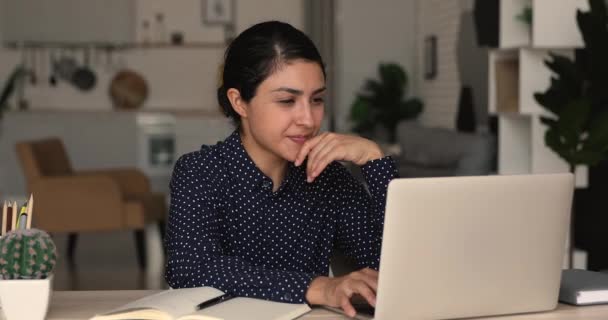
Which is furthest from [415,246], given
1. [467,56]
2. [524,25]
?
[467,56]

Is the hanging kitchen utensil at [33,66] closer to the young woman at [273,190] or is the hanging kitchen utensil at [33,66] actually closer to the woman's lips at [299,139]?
the young woman at [273,190]

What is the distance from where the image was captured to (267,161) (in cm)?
229

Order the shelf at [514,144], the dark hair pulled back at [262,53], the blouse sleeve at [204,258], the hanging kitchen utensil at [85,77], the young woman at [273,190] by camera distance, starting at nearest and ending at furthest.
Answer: the blouse sleeve at [204,258] < the young woman at [273,190] < the dark hair pulled back at [262,53] < the shelf at [514,144] < the hanging kitchen utensil at [85,77]

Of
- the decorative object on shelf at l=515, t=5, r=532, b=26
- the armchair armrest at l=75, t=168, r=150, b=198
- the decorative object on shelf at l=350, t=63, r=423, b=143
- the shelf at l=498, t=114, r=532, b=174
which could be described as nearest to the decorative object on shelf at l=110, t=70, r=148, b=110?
the decorative object on shelf at l=350, t=63, r=423, b=143

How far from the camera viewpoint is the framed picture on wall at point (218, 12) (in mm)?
10031

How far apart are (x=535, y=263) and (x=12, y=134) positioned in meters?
8.45

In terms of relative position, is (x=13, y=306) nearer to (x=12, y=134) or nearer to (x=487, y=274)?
(x=487, y=274)

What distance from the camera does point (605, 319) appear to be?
180 centimetres

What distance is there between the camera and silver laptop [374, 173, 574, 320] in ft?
5.30

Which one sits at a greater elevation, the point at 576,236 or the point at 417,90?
the point at 417,90

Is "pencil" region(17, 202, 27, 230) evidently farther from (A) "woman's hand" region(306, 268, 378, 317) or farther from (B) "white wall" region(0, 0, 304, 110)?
(B) "white wall" region(0, 0, 304, 110)

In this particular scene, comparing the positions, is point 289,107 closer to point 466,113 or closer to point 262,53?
point 262,53

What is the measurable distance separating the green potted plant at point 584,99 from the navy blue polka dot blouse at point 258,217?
220 cm

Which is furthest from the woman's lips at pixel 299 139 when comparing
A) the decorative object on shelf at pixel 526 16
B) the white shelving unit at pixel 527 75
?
the decorative object on shelf at pixel 526 16
